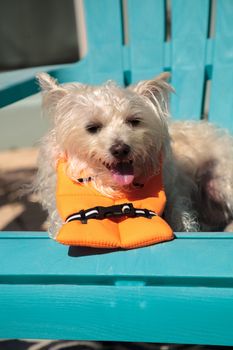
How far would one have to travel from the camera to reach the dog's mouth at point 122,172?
132cm

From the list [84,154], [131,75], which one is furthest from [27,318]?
[131,75]

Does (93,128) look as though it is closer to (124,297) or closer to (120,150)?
(120,150)

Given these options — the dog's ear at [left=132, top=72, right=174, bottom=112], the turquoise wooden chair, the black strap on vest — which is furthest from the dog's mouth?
the turquoise wooden chair

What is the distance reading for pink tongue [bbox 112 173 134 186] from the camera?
4.30ft

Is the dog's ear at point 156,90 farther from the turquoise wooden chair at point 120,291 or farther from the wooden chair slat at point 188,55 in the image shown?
the wooden chair slat at point 188,55

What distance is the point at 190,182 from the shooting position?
176 cm

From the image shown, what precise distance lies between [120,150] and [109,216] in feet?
0.74

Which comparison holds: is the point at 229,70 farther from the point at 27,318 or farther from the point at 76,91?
the point at 27,318

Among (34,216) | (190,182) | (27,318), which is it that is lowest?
(34,216)

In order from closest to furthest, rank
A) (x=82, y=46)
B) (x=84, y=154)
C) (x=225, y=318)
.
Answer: (x=225, y=318) < (x=84, y=154) < (x=82, y=46)

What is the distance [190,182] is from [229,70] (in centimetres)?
71

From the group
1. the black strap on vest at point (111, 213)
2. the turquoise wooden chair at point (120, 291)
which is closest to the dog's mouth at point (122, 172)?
the black strap on vest at point (111, 213)

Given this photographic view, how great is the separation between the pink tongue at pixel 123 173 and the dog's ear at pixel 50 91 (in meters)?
0.30

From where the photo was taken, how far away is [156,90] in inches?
55.8
